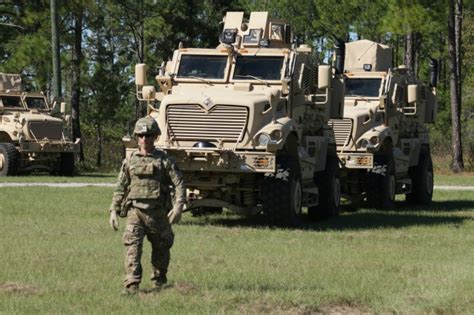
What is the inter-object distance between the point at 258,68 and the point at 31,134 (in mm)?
14681

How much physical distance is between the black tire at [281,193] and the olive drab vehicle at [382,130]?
4.89 m

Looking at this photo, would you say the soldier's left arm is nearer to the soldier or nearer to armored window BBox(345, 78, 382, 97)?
the soldier

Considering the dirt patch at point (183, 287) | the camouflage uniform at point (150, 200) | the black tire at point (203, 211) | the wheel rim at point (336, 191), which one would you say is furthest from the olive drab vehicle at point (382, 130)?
the camouflage uniform at point (150, 200)

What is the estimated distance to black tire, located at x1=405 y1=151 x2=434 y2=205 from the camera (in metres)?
24.0

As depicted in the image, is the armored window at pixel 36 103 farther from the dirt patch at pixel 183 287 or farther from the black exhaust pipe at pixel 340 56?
the dirt patch at pixel 183 287

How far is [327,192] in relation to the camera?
62.2 ft

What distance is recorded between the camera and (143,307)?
29.4 feet

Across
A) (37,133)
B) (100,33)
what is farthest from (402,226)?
(100,33)

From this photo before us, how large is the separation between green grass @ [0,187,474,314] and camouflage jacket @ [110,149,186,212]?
84 cm

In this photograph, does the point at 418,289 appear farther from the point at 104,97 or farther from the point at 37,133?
the point at 104,97

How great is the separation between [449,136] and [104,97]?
19132 millimetres

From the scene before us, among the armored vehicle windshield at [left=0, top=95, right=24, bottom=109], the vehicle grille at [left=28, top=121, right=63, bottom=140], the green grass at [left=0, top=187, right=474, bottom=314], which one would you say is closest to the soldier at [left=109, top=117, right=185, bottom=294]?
the green grass at [left=0, top=187, right=474, bottom=314]

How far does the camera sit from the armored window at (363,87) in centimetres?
2259

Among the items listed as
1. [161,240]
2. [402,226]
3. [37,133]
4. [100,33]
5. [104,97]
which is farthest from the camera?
[100,33]
